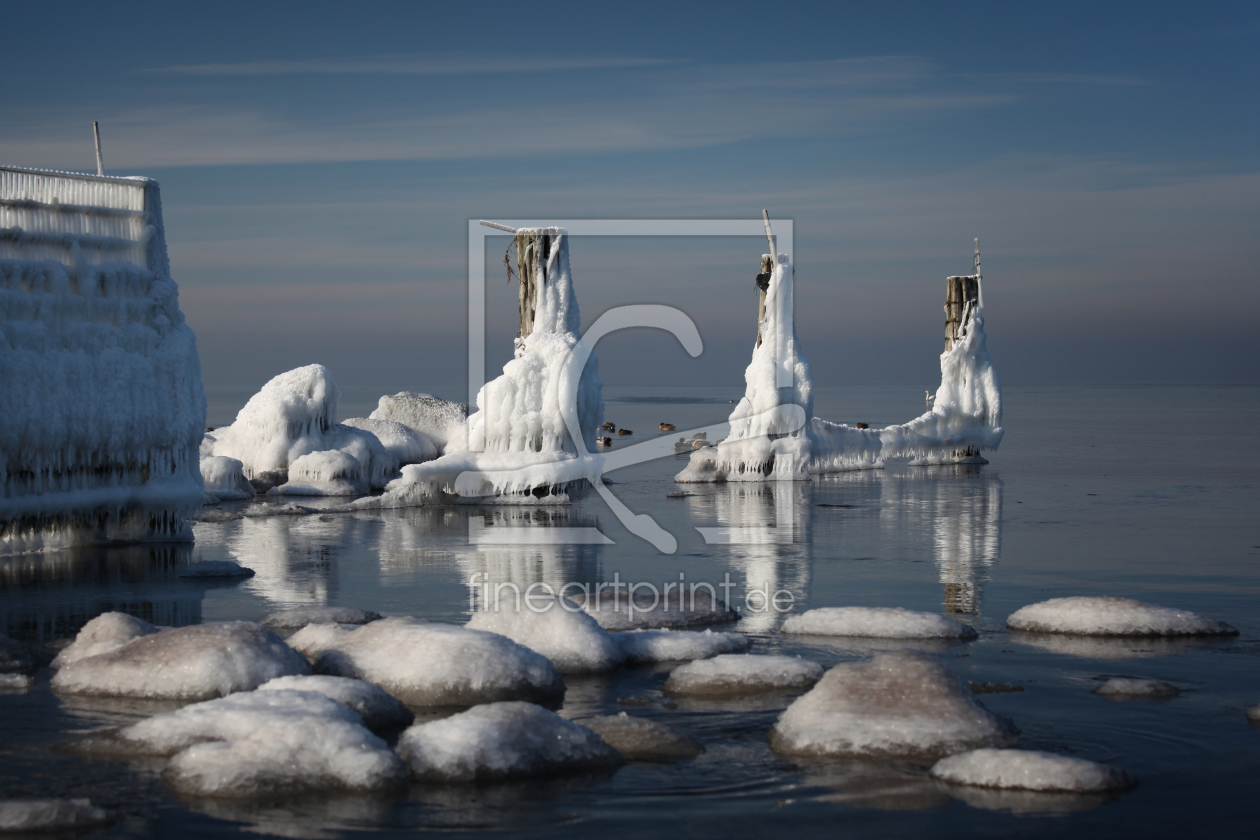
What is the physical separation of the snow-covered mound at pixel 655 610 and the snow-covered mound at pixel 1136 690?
4338 millimetres

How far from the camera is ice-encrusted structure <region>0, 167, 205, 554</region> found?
17.2 metres

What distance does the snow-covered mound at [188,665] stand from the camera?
9.84 meters

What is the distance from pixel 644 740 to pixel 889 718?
168 centimetres

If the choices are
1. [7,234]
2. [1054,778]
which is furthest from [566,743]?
[7,234]

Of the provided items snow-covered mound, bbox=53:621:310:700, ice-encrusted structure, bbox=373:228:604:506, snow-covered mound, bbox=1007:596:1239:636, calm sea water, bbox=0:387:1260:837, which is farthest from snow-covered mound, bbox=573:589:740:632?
ice-encrusted structure, bbox=373:228:604:506

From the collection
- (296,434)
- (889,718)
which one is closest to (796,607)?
(889,718)

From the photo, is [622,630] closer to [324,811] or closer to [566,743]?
[566,743]

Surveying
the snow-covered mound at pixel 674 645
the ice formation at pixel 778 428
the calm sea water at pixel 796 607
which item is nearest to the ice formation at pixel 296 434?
the calm sea water at pixel 796 607

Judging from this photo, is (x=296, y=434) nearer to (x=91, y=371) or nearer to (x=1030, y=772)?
(x=91, y=371)

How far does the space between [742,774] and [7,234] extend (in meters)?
13.5

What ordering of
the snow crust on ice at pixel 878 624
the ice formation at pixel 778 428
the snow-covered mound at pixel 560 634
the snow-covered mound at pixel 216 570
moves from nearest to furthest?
the snow-covered mound at pixel 560 634
the snow crust on ice at pixel 878 624
the snow-covered mound at pixel 216 570
the ice formation at pixel 778 428

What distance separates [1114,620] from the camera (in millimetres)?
12609

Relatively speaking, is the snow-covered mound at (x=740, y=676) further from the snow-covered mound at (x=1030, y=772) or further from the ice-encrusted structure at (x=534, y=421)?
the ice-encrusted structure at (x=534, y=421)

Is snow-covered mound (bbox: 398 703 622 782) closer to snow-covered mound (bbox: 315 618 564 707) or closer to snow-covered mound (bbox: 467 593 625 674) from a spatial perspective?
snow-covered mound (bbox: 315 618 564 707)
